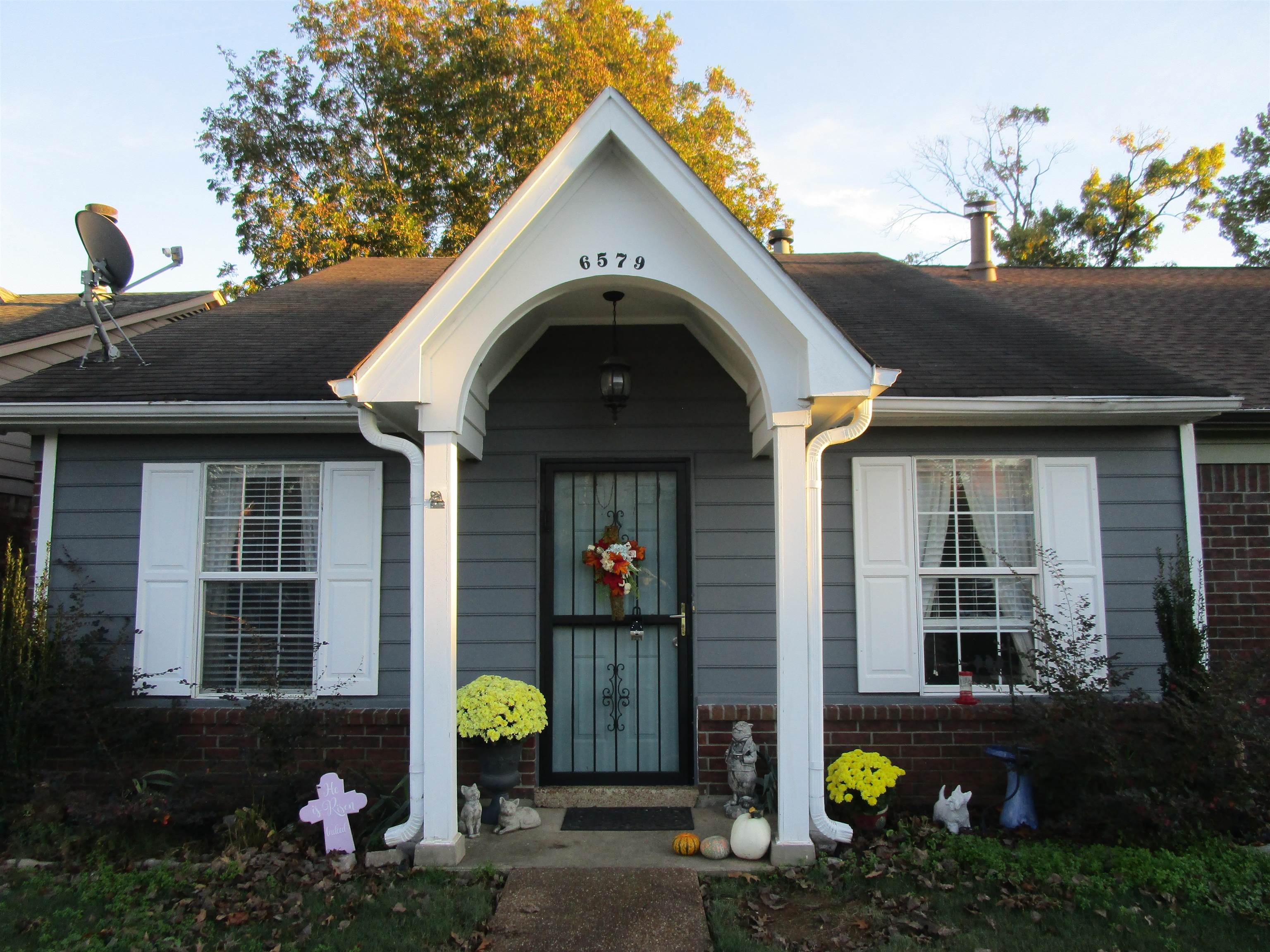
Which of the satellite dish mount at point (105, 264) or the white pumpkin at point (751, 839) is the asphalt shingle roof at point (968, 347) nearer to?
the white pumpkin at point (751, 839)

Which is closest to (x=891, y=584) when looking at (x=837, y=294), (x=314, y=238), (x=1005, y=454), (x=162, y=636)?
(x=1005, y=454)

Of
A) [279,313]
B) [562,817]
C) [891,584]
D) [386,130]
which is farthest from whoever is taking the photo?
[386,130]

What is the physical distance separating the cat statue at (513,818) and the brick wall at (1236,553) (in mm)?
4415

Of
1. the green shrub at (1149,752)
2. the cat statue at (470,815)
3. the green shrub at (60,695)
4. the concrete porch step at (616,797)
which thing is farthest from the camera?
the concrete porch step at (616,797)

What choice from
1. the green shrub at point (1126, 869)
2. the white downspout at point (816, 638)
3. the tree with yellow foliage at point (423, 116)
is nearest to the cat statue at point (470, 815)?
the white downspout at point (816, 638)

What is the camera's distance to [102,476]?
224 inches

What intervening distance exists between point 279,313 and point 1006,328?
5.81m

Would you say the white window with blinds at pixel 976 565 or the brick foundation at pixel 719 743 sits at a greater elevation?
the white window with blinds at pixel 976 565

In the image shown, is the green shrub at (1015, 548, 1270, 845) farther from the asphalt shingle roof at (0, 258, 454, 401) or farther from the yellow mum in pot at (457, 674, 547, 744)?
the asphalt shingle roof at (0, 258, 454, 401)

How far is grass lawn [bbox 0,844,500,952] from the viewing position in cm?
369

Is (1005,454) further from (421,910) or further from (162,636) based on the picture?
(162,636)

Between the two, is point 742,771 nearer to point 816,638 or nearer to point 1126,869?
point 816,638

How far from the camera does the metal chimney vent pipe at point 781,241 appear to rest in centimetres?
1002

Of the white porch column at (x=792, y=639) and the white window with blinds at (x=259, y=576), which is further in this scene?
the white window with blinds at (x=259, y=576)
